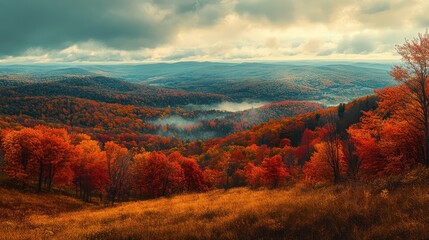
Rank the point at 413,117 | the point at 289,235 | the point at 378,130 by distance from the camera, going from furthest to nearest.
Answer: the point at 378,130
the point at 413,117
the point at 289,235

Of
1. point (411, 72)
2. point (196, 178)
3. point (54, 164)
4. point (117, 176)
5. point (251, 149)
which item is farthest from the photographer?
point (251, 149)

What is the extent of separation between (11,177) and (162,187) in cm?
2862

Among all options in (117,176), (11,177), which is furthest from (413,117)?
(11,177)

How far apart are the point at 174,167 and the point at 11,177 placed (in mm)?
30335

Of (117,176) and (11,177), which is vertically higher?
(117,176)

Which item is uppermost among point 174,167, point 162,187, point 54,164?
point 54,164

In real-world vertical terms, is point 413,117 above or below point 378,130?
above

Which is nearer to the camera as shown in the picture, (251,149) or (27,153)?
(27,153)

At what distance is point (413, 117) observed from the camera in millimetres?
26125

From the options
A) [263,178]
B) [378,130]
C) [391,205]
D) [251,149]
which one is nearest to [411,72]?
[378,130]

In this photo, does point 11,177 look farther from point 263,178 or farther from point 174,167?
point 263,178

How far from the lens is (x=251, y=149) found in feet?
415

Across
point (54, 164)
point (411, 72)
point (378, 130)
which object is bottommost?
point (54, 164)

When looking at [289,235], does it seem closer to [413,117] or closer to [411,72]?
[411,72]
